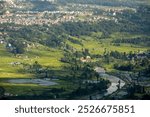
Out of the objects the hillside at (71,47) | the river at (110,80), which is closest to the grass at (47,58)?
the hillside at (71,47)

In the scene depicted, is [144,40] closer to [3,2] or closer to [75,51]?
[75,51]

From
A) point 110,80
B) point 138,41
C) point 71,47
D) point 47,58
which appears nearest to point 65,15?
point 138,41

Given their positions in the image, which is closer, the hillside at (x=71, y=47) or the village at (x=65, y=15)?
the hillside at (x=71, y=47)

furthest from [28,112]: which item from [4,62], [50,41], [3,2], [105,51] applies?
[3,2]

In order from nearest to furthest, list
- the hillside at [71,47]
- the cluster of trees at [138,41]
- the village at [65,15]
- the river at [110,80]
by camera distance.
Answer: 1. the river at [110,80]
2. the hillside at [71,47]
3. the cluster of trees at [138,41]
4. the village at [65,15]

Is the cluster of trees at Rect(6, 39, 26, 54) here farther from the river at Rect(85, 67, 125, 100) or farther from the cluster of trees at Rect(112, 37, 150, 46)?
the cluster of trees at Rect(112, 37, 150, 46)

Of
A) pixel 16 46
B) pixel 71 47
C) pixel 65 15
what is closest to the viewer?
pixel 16 46

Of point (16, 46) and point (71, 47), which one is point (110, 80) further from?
point (16, 46)

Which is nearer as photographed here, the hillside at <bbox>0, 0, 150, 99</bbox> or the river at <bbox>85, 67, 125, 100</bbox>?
the river at <bbox>85, 67, 125, 100</bbox>

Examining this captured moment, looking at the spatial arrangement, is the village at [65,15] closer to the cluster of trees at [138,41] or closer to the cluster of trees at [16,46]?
the cluster of trees at [16,46]

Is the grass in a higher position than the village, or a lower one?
lower

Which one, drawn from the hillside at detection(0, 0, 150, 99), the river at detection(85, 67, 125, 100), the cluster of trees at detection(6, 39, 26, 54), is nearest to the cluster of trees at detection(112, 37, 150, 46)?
the hillside at detection(0, 0, 150, 99)
